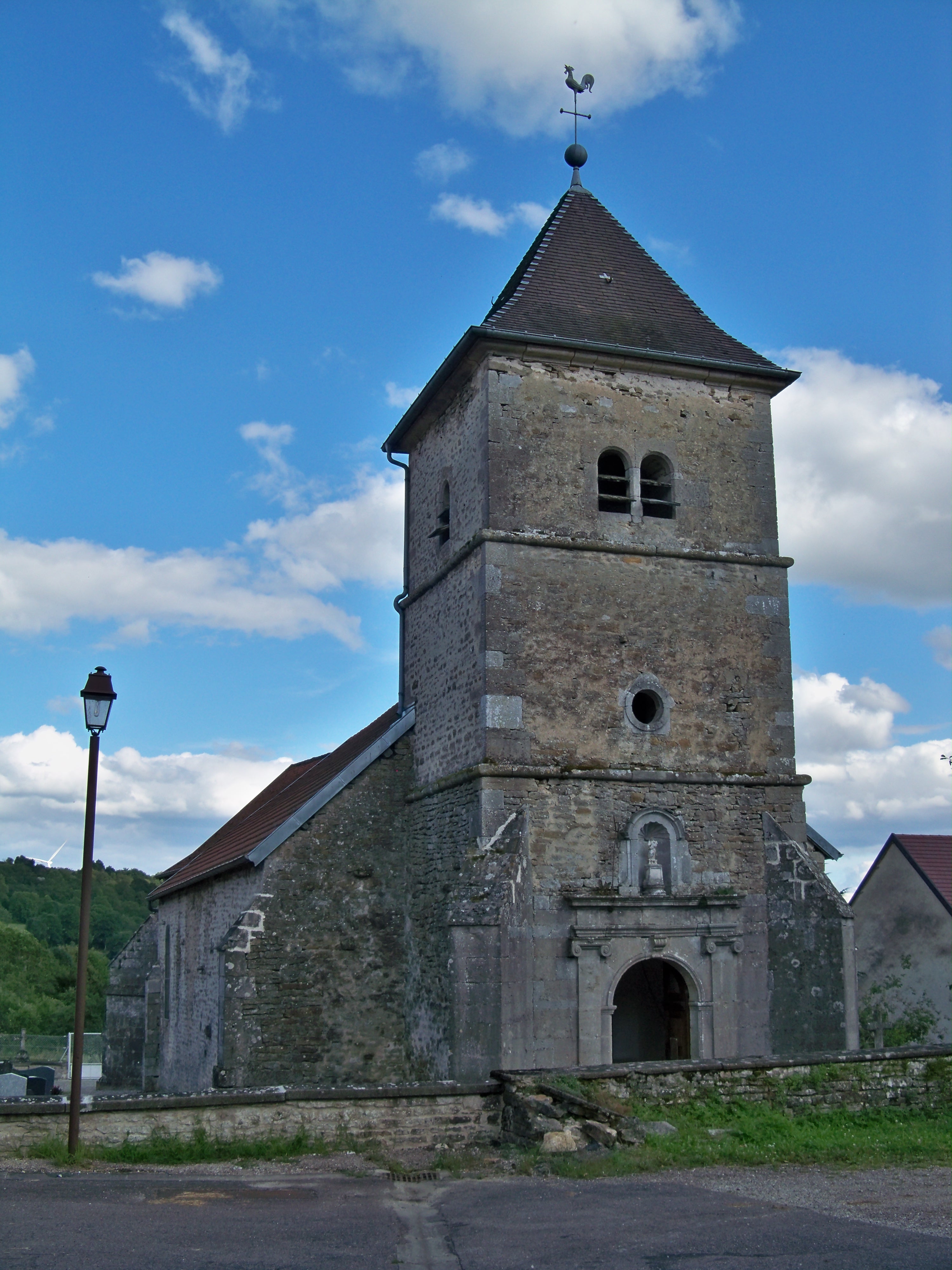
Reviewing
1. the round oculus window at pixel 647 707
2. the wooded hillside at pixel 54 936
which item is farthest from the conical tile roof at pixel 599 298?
the wooded hillside at pixel 54 936

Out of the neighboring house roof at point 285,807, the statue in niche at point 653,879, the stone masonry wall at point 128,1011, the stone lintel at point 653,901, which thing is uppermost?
the neighboring house roof at point 285,807

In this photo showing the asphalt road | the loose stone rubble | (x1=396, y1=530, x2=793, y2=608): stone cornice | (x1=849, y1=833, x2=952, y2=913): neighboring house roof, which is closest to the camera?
the asphalt road

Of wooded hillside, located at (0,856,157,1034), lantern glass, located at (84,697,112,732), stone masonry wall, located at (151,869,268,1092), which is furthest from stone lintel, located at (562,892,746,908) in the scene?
wooded hillside, located at (0,856,157,1034)

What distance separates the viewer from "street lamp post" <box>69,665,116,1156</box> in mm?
8477

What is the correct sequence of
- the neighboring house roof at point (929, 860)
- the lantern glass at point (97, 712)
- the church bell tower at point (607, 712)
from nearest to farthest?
the lantern glass at point (97, 712) < the church bell tower at point (607, 712) < the neighboring house roof at point (929, 860)

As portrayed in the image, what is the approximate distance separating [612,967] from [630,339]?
7.88 m

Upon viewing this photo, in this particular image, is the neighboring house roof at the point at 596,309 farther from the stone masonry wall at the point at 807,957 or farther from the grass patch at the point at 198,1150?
the grass patch at the point at 198,1150

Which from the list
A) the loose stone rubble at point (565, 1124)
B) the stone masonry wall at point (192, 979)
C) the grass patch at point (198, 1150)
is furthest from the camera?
the stone masonry wall at point (192, 979)

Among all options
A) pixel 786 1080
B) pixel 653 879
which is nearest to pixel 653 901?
pixel 653 879

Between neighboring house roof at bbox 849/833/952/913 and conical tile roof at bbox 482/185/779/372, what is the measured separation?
34.8ft

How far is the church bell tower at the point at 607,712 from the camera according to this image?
42.8ft

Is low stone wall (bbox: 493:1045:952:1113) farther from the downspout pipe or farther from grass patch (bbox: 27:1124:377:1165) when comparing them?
the downspout pipe

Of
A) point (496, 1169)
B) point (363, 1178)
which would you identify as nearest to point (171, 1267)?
point (363, 1178)

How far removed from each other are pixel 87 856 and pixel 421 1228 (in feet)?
13.1
